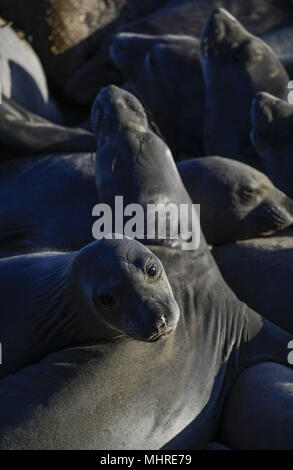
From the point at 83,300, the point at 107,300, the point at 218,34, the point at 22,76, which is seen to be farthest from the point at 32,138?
the point at 107,300

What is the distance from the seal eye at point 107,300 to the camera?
2.27 metres

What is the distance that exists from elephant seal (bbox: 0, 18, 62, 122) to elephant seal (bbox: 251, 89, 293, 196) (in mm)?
1626

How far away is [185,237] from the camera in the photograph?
3.10 m

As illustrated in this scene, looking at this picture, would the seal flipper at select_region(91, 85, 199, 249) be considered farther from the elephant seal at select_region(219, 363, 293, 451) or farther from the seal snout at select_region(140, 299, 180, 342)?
the seal snout at select_region(140, 299, 180, 342)

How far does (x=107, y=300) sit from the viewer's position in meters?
2.28

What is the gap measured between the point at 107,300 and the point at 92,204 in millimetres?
1460

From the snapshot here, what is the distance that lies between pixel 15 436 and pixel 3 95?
2.68 m

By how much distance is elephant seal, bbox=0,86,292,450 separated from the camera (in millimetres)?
2270

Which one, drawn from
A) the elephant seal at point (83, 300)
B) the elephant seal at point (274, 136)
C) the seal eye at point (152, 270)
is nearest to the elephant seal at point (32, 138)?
the elephant seal at point (274, 136)

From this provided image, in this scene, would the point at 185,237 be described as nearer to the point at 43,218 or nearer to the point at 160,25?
the point at 43,218

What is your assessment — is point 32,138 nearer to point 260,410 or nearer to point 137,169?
point 137,169

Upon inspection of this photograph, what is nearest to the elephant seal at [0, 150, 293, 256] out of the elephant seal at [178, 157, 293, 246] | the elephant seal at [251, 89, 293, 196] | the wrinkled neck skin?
the elephant seal at [178, 157, 293, 246]

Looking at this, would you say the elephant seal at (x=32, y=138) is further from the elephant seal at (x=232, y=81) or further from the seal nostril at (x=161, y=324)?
the seal nostril at (x=161, y=324)

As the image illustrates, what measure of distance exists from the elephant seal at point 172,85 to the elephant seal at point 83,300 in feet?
9.56
